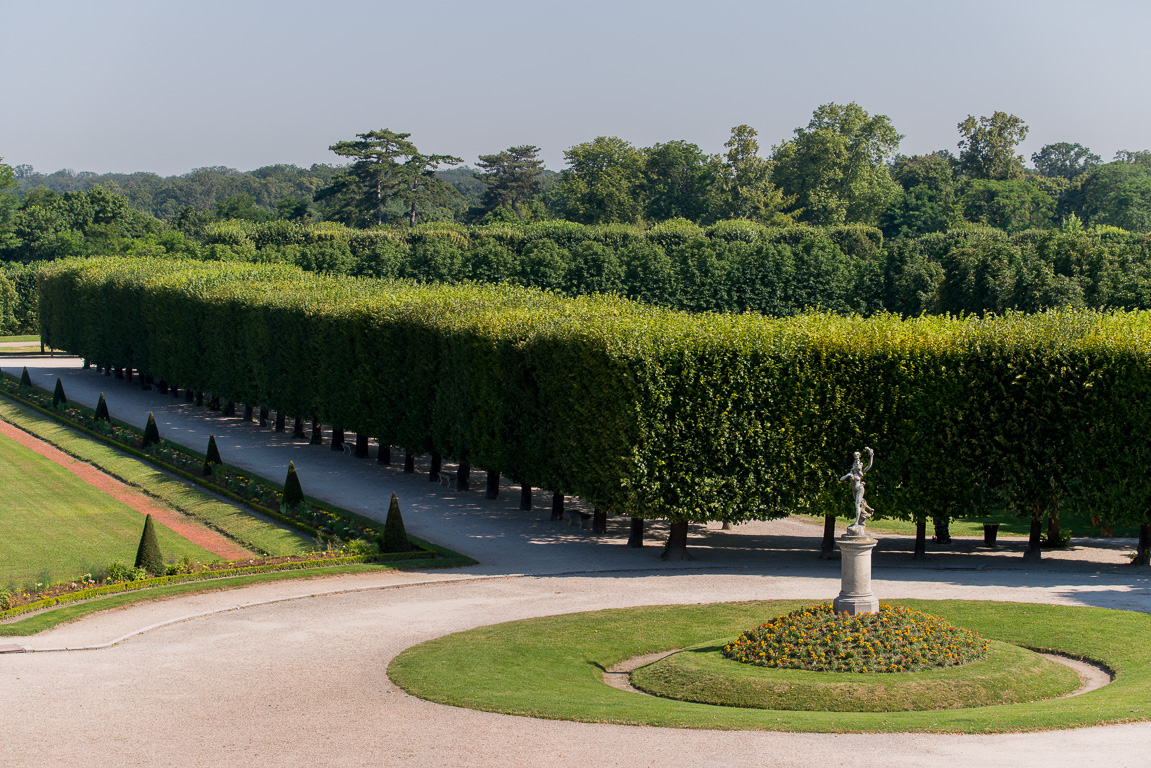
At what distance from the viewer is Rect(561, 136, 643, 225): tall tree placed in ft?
487

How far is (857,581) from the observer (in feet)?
73.8

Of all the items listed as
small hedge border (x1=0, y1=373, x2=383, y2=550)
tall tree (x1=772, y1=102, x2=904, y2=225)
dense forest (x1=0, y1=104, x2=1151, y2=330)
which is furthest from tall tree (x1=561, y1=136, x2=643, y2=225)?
small hedge border (x1=0, y1=373, x2=383, y2=550)

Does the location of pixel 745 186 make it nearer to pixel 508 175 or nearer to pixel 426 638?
pixel 508 175

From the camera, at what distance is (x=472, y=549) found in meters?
37.6

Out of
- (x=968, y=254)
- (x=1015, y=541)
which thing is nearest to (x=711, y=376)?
(x=1015, y=541)

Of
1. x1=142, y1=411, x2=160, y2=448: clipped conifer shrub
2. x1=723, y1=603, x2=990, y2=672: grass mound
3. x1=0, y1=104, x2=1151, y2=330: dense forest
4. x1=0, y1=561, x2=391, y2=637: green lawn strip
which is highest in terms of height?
x1=0, y1=104, x2=1151, y2=330: dense forest

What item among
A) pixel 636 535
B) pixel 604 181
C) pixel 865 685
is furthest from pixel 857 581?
pixel 604 181

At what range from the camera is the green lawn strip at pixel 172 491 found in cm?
3897

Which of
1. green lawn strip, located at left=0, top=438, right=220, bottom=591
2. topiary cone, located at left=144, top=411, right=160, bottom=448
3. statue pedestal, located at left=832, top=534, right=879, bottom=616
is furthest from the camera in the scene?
topiary cone, located at left=144, top=411, right=160, bottom=448

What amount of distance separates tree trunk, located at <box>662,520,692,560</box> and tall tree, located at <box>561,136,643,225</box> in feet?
363

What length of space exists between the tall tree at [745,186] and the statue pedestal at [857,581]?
122 metres

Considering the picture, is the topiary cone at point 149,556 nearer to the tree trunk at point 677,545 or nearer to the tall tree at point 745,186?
the tree trunk at point 677,545

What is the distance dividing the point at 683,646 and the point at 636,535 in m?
12.8

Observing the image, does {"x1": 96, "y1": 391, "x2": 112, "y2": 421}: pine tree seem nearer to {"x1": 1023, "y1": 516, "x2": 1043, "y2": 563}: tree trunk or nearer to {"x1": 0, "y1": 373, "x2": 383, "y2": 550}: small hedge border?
{"x1": 0, "y1": 373, "x2": 383, "y2": 550}: small hedge border
